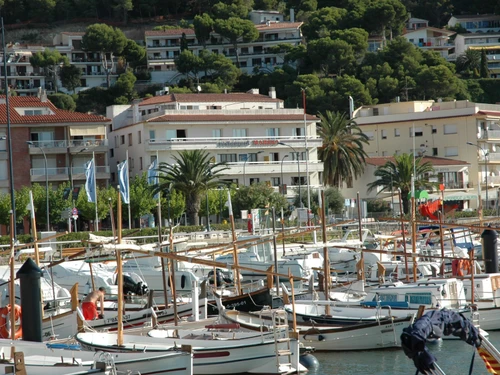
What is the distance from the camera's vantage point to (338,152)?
93.4m

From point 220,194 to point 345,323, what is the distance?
5072 cm

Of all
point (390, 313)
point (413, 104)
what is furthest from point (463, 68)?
point (390, 313)

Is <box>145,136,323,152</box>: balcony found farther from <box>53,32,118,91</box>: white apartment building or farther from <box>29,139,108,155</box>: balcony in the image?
<box>53,32,118,91</box>: white apartment building

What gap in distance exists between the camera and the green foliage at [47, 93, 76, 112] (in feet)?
451

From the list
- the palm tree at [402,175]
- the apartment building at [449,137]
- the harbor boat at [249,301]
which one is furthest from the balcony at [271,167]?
the harbor boat at [249,301]

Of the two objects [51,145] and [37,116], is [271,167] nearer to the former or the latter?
[51,145]

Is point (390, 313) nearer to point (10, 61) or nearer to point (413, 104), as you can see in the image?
point (413, 104)

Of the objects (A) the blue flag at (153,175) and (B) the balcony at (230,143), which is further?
(B) the balcony at (230,143)

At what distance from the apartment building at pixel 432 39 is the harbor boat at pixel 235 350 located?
436ft

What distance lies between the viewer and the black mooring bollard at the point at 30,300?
2717 centimetres

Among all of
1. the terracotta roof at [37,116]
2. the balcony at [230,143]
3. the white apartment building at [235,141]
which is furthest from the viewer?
the white apartment building at [235,141]

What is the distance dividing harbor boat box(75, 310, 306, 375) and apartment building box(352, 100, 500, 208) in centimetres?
7244

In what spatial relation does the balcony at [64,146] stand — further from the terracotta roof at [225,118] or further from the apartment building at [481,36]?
the apartment building at [481,36]

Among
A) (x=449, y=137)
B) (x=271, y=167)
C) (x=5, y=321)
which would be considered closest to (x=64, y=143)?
(x=271, y=167)
